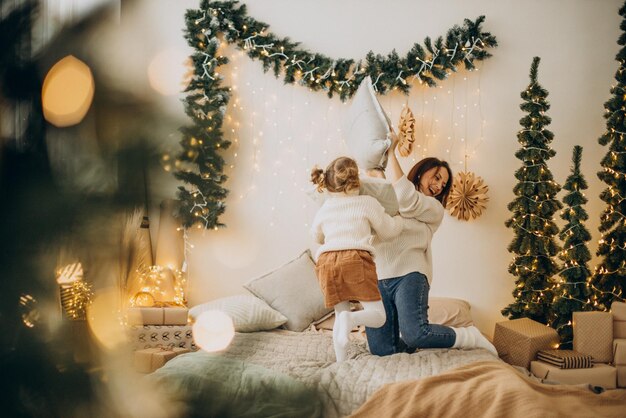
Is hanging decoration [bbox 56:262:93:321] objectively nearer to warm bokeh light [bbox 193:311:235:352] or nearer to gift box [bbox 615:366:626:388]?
warm bokeh light [bbox 193:311:235:352]

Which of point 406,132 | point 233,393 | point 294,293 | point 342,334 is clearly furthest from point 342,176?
point 233,393

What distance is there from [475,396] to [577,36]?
336cm

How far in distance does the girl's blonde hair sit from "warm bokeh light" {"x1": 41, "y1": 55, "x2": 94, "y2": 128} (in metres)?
2.39

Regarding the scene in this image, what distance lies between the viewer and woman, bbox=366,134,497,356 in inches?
106

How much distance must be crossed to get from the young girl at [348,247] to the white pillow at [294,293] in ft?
3.39

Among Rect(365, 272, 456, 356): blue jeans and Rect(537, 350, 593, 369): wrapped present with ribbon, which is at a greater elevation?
Rect(365, 272, 456, 356): blue jeans

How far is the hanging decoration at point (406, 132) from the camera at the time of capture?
13.6 ft

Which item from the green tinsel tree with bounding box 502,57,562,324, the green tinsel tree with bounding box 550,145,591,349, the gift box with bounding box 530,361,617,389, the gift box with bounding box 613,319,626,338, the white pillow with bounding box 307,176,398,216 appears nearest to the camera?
the white pillow with bounding box 307,176,398,216

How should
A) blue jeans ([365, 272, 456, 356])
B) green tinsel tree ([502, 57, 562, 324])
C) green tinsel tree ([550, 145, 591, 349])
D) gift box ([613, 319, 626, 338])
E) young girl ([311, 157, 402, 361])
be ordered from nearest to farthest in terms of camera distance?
1. young girl ([311, 157, 402, 361])
2. blue jeans ([365, 272, 456, 356])
3. gift box ([613, 319, 626, 338])
4. green tinsel tree ([550, 145, 591, 349])
5. green tinsel tree ([502, 57, 562, 324])

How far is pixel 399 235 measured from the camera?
2.97m

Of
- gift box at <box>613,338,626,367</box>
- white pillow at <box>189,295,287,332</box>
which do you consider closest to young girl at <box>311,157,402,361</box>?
white pillow at <box>189,295,287,332</box>

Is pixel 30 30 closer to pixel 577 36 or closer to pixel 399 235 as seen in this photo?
pixel 399 235

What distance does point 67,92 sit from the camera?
0.33 meters

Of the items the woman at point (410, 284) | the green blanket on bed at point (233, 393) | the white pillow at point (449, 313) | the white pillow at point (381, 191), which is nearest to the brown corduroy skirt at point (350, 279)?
the woman at point (410, 284)
